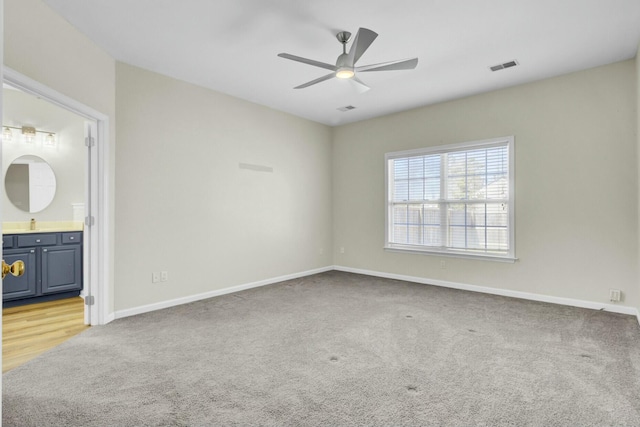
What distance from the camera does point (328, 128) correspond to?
6703 mm

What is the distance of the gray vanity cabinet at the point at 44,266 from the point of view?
169 inches

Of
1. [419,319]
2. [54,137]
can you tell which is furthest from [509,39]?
[54,137]

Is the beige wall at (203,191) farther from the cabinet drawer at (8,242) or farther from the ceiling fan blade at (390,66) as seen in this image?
the ceiling fan blade at (390,66)

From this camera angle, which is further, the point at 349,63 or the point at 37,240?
the point at 37,240

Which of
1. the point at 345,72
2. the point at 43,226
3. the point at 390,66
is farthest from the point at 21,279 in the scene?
the point at 390,66

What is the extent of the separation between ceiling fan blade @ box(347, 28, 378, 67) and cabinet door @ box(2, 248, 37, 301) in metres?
4.44

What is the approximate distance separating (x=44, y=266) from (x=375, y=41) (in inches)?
188

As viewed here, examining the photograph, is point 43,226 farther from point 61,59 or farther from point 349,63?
point 349,63

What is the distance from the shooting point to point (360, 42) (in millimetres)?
2869

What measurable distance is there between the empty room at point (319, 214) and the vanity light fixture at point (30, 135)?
28 millimetres

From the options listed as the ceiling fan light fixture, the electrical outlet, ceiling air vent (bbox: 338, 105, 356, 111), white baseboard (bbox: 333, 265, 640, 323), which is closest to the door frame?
the ceiling fan light fixture

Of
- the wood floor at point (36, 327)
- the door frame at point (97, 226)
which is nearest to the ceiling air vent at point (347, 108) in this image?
the door frame at point (97, 226)

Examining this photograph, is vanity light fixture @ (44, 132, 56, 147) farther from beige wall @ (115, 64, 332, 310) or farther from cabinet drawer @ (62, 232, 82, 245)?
beige wall @ (115, 64, 332, 310)

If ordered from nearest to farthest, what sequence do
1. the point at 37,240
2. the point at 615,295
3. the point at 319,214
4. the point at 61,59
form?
the point at 61,59 < the point at 615,295 < the point at 37,240 < the point at 319,214
